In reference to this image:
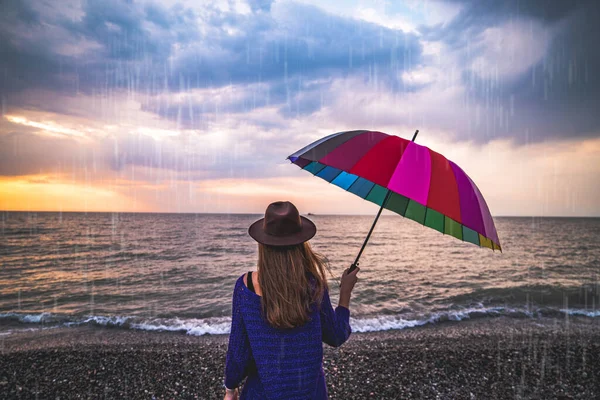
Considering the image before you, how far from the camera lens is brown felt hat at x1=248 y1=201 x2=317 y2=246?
73.8 inches

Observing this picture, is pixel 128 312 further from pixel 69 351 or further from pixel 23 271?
pixel 23 271

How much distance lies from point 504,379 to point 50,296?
1691cm

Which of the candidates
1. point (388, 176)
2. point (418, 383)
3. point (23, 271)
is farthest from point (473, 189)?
point (23, 271)

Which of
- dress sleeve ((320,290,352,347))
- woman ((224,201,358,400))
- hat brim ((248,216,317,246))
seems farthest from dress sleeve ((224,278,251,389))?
dress sleeve ((320,290,352,347))

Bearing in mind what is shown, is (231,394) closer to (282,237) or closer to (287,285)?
(287,285)

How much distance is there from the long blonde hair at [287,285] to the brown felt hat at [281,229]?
6cm

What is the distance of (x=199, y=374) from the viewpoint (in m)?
6.55

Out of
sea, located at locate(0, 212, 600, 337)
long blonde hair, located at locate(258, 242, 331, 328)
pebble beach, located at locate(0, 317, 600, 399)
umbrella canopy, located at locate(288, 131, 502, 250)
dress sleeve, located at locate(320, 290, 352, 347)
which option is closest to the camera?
long blonde hair, located at locate(258, 242, 331, 328)

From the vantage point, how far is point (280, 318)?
181 centimetres

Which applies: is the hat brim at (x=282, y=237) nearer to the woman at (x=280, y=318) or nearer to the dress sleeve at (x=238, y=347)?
the woman at (x=280, y=318)

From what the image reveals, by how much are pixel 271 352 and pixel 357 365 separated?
5925 mm

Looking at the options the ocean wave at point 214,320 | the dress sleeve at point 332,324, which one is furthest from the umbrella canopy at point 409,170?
the ocean wave at point 214,320

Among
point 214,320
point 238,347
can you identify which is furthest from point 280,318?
point 214,320

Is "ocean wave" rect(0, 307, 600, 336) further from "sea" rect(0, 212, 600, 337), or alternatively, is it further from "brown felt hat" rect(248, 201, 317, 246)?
"brown felt hat" rect(248, 201, 317, 246)
